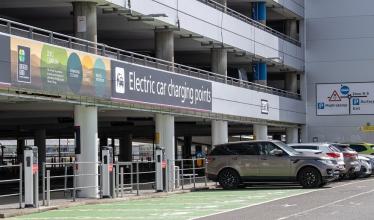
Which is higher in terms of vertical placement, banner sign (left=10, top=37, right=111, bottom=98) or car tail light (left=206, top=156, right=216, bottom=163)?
banner sign (left=10, top=37, right=111, bottom=98)

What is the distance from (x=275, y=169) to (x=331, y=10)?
2904cm

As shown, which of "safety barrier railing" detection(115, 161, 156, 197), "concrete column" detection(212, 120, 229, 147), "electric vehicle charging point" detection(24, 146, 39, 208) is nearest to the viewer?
"electric vehicle charging point" detection(24, 146, 39, 208)

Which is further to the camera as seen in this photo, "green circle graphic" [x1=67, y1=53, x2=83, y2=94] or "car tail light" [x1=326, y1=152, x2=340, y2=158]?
"car tail light" [x1=326, y1=152, x2=340, y2=158]

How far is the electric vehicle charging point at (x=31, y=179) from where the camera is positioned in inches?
709

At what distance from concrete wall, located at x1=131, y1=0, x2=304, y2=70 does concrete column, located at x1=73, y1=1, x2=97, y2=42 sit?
8.92ft

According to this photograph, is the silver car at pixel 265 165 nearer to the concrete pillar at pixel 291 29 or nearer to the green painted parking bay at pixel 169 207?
the green painted parking bay at pixel 169 207

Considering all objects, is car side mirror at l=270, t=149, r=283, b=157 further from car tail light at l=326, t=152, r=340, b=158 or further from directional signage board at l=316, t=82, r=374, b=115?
directional signage board at l=316, t=82, r=374, b=115

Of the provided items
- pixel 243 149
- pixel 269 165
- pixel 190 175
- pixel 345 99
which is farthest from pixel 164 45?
pixel 345 99

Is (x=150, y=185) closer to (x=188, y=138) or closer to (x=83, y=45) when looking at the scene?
(x=83, y=45)

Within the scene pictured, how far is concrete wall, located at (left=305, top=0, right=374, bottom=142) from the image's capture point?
51469mm

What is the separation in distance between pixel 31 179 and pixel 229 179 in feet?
35.4

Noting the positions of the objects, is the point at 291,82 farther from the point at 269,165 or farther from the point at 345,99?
the point at 269,165

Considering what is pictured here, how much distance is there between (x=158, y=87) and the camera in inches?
1112

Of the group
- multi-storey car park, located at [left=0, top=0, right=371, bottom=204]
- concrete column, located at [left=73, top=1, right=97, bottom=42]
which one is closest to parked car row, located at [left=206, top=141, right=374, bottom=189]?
multi-storey car park, located at [left=0, top=0, right=371, bottom=204]
